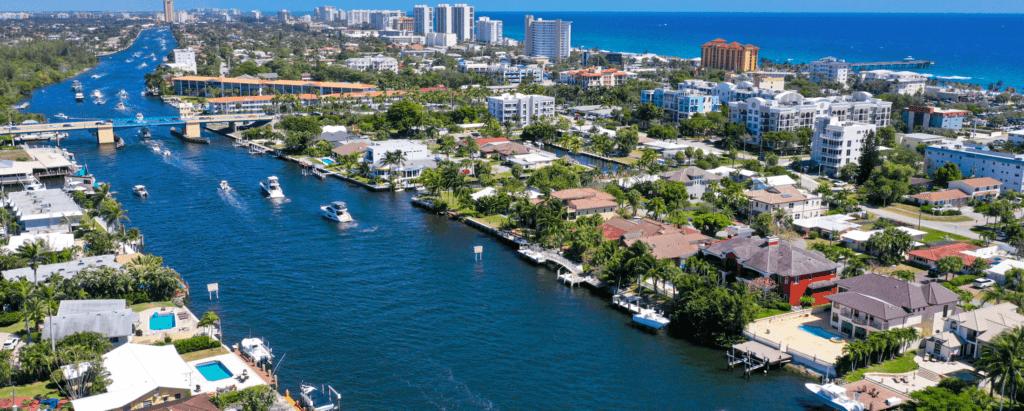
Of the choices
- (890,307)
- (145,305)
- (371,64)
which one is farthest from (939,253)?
(371,64)

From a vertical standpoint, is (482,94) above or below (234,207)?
above

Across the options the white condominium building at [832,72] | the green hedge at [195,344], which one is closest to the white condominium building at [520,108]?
the white condominium building at [832,72]

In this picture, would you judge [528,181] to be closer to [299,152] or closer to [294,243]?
[294,243]

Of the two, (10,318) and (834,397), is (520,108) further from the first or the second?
(834,397)

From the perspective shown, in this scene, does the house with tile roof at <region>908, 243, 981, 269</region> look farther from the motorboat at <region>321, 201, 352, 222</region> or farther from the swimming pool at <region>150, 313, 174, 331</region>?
the swimming pool at <region>150, 313, 174, 331</region>

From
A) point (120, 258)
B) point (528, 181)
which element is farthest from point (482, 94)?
point (120, 258)

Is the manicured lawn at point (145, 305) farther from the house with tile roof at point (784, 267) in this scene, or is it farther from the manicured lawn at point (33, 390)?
the house with tile roof at point (784, 267)

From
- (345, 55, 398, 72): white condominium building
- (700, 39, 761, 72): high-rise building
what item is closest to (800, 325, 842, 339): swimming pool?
(700, 39, 761, 72): high-rise building
